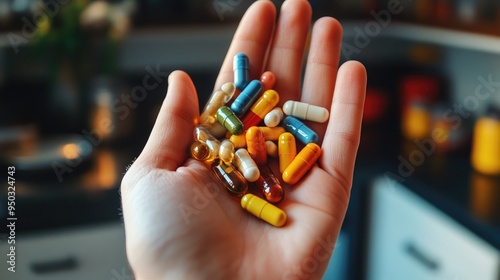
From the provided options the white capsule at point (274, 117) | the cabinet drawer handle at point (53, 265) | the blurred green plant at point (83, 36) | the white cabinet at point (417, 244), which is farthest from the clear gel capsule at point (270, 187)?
the blurred green plant at point (83, 36)

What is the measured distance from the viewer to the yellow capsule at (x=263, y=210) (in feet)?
2.70

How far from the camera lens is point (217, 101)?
1027 mm

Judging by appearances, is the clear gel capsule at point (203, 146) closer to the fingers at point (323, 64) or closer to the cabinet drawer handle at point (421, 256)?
the fingers at point (323, 64)

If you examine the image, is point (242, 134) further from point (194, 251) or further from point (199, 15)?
point (199, 15)

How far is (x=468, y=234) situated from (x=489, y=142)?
12.0 inches

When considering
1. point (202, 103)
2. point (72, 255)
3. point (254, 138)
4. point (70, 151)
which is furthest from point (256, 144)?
point (202, 103)

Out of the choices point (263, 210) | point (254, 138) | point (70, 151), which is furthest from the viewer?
point (70, 151)

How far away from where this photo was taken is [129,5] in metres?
1.66

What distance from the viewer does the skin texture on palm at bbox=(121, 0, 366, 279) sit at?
766 millimetres

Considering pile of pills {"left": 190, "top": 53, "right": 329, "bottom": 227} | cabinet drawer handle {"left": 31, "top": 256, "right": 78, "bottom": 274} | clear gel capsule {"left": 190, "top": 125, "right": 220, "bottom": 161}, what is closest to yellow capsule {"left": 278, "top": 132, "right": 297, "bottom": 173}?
pile of pills {"left": 190, "top": 53, "right": 329, "bottom": 227}

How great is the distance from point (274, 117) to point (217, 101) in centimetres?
10

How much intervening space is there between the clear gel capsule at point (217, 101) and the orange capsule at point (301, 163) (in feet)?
0.60

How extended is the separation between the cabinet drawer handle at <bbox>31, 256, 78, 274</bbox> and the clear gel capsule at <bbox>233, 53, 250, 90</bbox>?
663 millimetres

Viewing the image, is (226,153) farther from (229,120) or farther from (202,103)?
(202,103)
